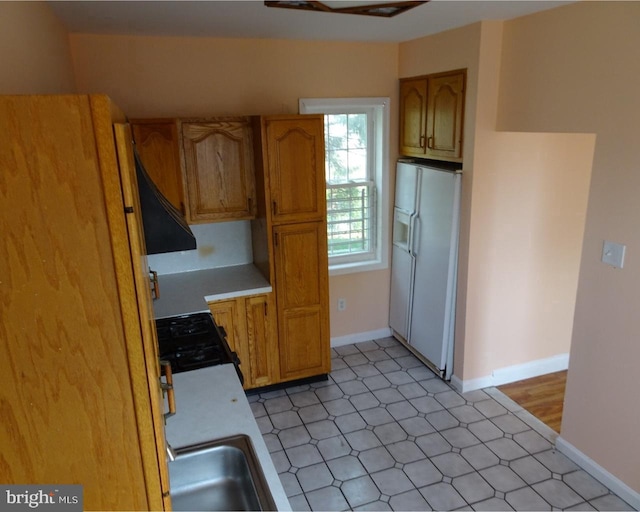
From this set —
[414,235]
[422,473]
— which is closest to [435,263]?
[414,235]

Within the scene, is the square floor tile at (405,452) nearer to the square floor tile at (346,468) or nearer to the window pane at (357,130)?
the square floor tile at (346,468)

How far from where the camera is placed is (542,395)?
349 cm

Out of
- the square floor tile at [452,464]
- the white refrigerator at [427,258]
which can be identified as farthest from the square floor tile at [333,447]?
the white refrigerator at [427,258]

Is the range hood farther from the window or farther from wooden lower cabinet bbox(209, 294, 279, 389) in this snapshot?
the window

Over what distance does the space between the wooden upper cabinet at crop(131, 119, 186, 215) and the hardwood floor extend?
288 cm

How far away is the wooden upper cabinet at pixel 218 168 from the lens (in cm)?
321

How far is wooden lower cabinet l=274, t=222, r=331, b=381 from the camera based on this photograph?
336 centimetres

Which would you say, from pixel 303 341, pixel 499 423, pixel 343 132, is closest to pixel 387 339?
pixel 303 341

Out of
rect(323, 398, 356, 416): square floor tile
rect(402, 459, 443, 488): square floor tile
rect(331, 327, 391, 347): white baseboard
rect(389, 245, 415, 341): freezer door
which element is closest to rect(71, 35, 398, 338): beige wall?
rect(389, 245, 415, 341): freezer door

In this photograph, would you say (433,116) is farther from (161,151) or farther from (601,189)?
(161,151)

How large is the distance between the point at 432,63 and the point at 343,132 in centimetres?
90

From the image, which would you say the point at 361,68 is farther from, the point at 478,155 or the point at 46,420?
the point at 46,420

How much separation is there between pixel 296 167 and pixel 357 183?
97 centimetres

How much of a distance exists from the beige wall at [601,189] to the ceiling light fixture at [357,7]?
32.9 inches
